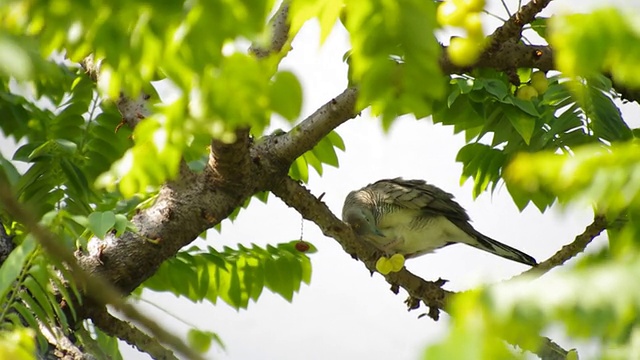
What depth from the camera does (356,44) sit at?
1433 millimetres

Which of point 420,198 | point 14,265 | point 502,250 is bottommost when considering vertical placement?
point 14,265

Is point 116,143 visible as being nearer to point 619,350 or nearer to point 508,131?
point 508,131

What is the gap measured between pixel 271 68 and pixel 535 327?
2.03ft

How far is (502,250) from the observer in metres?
5.26

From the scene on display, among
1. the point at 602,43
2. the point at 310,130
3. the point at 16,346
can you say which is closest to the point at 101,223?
the point at 310,130

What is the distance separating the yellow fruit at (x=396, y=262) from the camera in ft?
12.7

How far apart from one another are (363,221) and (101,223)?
10.6 ft

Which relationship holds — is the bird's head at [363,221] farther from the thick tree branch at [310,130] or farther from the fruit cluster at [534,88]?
the thick tree branch at [310,130]

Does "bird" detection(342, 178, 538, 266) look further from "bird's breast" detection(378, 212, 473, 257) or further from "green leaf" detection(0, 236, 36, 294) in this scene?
"green leaf" detection(0, 236, 36, 294)

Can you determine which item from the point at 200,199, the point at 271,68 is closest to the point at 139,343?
the point at 200,199

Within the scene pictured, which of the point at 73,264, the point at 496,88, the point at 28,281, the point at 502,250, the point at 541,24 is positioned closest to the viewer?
the point at 73,264

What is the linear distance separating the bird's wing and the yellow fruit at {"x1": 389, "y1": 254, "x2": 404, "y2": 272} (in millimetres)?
1776

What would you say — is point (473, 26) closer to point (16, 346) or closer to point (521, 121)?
point (16, 346)

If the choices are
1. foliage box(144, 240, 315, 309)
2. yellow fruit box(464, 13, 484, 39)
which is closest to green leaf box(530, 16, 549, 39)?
foliage box(144, 240, 315, 309)
